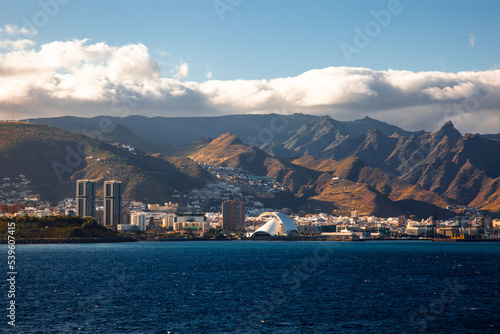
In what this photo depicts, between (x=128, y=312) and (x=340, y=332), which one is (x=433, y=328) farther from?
(x=128, y=312)

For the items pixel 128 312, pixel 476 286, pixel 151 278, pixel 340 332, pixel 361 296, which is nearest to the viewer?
Result: pixel 340 332

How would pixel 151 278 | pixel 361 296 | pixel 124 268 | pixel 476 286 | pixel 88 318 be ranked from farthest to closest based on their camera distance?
pixel 124 268
pixel 151 278
pixel 476 286
pixel 361 296
pixel 88 318

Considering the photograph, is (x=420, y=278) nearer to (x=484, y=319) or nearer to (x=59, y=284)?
(x=484, y=319)

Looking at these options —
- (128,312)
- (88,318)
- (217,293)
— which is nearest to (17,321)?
(88,318)

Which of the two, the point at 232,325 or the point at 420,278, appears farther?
the point at 420,278

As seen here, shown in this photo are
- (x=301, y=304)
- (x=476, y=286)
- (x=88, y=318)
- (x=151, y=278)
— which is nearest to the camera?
(x=88, y=318)

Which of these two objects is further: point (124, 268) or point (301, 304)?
point (124, 268)

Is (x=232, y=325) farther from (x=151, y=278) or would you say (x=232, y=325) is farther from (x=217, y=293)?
(x=151, y=278)

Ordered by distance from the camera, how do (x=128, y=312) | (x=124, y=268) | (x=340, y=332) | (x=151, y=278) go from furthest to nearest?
1. (x=124, y=268)
2. (x=151, y=278)
3. (x=128, y=312)
4. (x=340, y=332)

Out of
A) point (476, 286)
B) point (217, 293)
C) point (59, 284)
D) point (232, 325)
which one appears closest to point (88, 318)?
point (232, 325)
